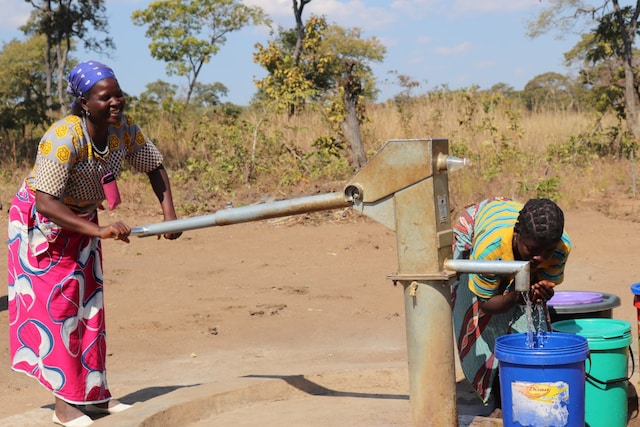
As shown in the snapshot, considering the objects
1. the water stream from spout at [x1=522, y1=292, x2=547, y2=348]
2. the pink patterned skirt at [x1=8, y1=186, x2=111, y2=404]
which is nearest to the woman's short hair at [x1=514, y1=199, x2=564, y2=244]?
the water stream from spout at [x1=522, y1=292, x2=547, y2=348]

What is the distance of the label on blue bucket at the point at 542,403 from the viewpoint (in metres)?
2.93

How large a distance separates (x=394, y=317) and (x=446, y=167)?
3206 mm

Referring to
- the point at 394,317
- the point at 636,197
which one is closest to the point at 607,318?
the point at 394,317

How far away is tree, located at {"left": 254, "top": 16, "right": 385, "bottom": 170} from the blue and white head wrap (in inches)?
280

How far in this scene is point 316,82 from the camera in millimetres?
20234

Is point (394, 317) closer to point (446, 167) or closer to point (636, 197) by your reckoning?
point (446, 167)

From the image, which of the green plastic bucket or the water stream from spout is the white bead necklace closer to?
the water stream from spout

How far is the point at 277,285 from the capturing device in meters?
7.00

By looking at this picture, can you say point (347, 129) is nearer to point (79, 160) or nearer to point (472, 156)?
point (472, 156)

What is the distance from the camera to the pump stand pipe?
2777mm

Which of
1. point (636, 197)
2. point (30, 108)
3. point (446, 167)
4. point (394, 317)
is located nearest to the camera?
point (446, 167)

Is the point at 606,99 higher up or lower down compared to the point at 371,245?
higher up

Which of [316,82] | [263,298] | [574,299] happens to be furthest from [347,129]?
[316,82]

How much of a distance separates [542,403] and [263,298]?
12.4ft
